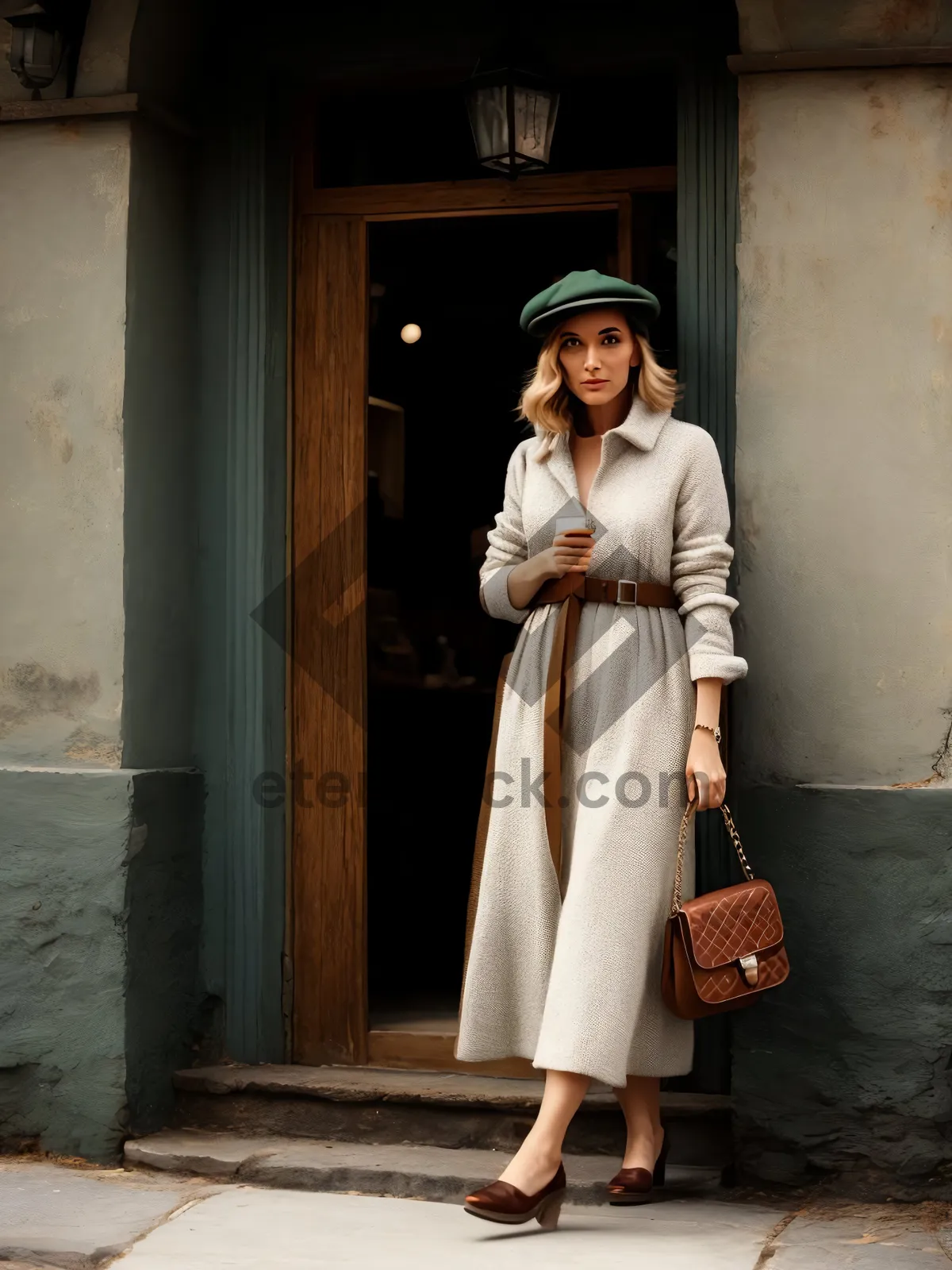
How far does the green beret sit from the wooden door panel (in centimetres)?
95

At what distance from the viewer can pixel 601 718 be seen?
4000 mm

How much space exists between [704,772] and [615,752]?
231 millimetres

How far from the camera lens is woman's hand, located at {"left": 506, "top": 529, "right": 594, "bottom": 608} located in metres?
3.96

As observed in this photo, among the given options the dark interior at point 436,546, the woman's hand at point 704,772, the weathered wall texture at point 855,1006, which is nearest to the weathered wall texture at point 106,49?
the dark interior at point 436,546

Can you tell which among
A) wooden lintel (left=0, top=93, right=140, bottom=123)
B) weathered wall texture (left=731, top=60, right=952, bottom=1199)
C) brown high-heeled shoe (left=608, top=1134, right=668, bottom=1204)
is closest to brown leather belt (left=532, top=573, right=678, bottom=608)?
weathered wall texture (left=731, top=60, right=952, bottom=1199)

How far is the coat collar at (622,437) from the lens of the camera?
4082mm

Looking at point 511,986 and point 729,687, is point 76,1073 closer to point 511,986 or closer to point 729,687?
point 511,986

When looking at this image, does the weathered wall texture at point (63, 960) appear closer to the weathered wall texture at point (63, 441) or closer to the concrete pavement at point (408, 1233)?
the weathered wall texture at point (63, 441)

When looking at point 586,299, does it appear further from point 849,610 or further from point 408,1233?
point 408,1233

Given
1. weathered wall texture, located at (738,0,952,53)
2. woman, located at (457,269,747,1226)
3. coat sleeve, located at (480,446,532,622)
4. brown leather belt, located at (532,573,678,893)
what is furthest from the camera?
coat sleeve, located at (480,446,532,622)

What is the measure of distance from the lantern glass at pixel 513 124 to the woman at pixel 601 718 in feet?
1.94

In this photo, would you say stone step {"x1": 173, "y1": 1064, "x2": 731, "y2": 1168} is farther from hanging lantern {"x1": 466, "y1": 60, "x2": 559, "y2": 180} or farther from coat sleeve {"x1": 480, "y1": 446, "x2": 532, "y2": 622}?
hanging lantern {"x1": 466, "y1": 60, "x2": 559, "y2": 180}

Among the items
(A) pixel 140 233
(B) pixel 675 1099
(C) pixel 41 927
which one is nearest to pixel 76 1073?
(C) pixel 41 927

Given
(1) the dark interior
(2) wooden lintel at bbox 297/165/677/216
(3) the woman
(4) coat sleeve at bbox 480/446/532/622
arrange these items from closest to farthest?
1. (3) the woman
2. (4) coat sleeve at bbox 480/446/532/622
3. (2) wooden lintel at bbox 297/165/677/216
4. (1) the dark interior
